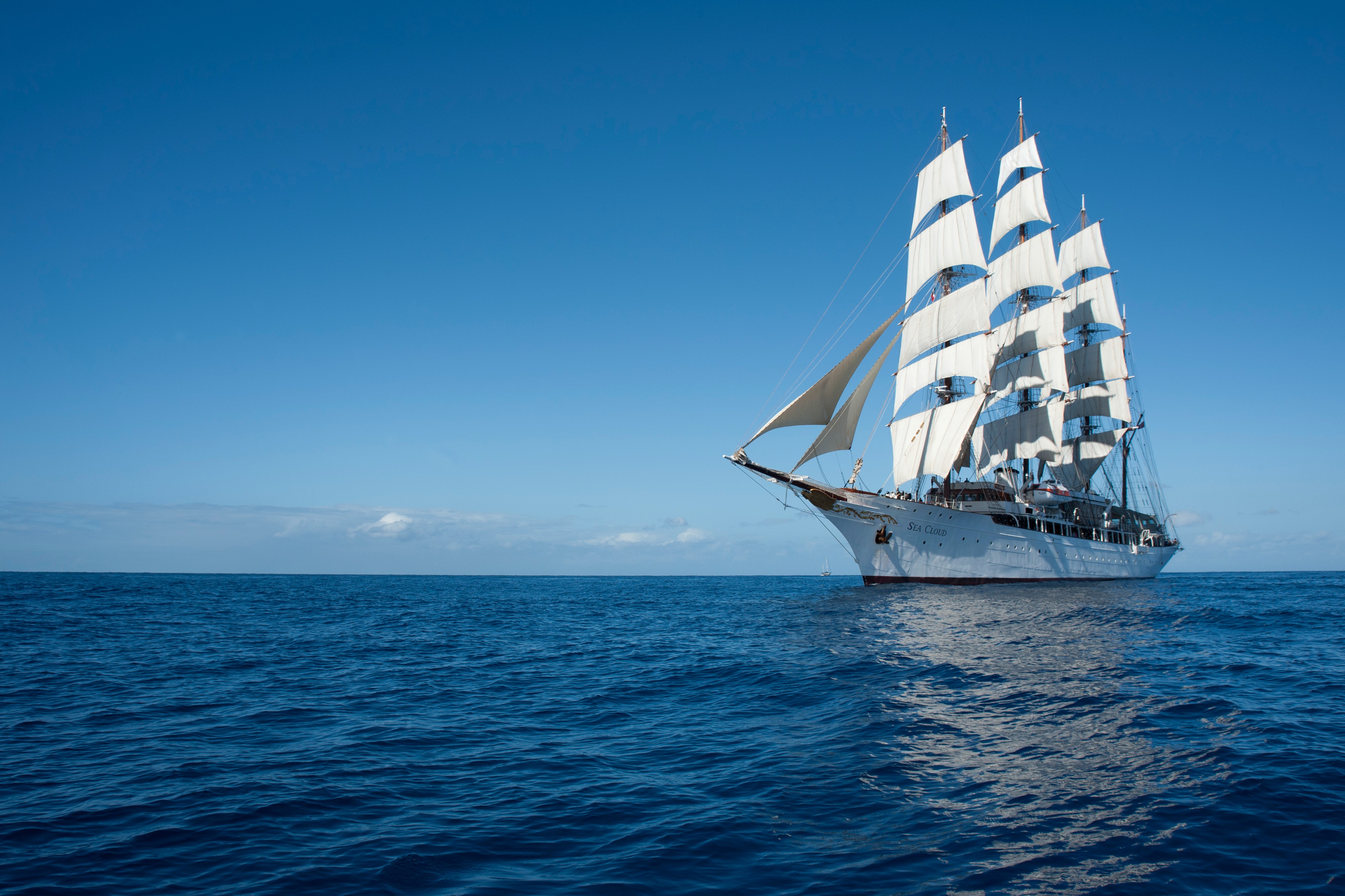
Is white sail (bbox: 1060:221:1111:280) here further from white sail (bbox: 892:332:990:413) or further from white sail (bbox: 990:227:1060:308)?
white sail (bbox: 892:332:990:413)

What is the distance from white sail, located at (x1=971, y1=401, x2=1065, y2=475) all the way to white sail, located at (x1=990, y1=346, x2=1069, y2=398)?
229 centimetres

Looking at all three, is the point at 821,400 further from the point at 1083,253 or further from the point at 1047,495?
the point at 1083,253

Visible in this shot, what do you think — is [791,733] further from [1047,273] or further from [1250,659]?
[1047,273]

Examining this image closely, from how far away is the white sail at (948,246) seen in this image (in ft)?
196

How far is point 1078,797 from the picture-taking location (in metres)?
9.30

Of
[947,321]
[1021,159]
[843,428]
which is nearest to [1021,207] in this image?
[1021,159]

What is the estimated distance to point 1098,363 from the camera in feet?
239

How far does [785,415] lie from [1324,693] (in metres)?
31.8

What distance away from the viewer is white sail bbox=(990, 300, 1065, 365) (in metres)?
65.1

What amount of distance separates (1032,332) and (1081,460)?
Result: 17.0m

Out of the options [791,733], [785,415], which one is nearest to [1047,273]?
[785,415]

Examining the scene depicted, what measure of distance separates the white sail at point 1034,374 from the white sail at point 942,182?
16.5 meters

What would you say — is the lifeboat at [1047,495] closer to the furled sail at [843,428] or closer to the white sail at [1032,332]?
the white sail at [1032,332]

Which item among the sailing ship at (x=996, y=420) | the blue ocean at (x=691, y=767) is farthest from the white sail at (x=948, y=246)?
the blue ocean at (x=691, y=767)
